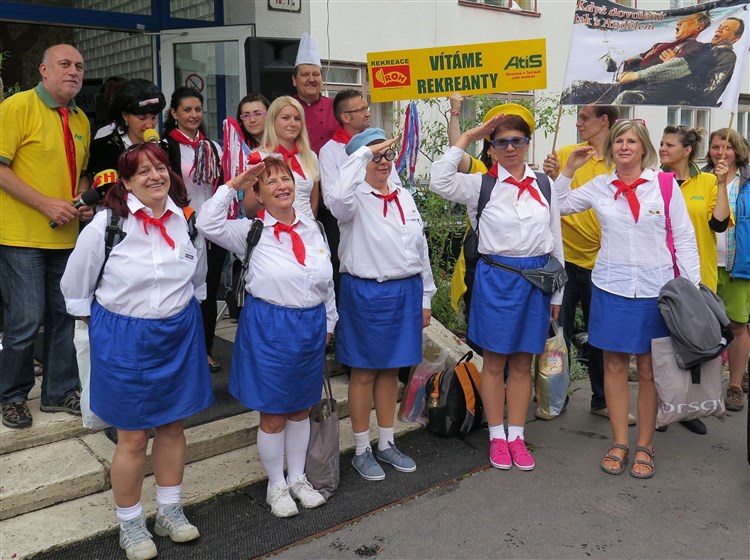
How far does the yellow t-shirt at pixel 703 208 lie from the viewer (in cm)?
465

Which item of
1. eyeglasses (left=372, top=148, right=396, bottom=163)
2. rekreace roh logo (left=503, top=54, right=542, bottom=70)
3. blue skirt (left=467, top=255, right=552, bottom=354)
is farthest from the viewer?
rekreace roh logo (left=503, top=54, right=542, bottom=70)

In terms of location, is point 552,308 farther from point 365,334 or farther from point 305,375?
point 305,375

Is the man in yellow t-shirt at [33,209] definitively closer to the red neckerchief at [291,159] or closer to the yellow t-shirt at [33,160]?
the yellow t-shirt at [33,160]

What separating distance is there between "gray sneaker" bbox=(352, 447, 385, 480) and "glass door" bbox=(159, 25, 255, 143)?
4.09 m

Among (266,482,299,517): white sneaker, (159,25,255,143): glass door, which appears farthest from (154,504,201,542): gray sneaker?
(159,25,255,143): glass door

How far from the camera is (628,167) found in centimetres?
395

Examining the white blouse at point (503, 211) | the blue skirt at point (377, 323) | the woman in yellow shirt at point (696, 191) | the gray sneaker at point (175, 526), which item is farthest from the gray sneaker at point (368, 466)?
the woman in yellow shirt at point (696, 191)

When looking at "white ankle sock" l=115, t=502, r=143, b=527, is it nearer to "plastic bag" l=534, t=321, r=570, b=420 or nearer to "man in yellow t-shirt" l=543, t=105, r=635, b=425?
"plastic bag" l=534, t=321, r=570, b=420

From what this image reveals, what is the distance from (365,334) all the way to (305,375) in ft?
1.68

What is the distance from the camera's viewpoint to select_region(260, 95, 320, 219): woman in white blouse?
389 centimetres

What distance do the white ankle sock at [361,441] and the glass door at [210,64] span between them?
13.2 feet

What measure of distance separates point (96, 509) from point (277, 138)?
2096mm

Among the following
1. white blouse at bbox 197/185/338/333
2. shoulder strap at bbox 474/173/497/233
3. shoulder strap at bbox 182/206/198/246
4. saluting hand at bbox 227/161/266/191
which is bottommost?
white blouse at bbox 197/185/338/333

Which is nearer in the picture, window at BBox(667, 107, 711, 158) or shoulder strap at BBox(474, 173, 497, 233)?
shoulder strap at BBox(474, 173, 497, 233)
